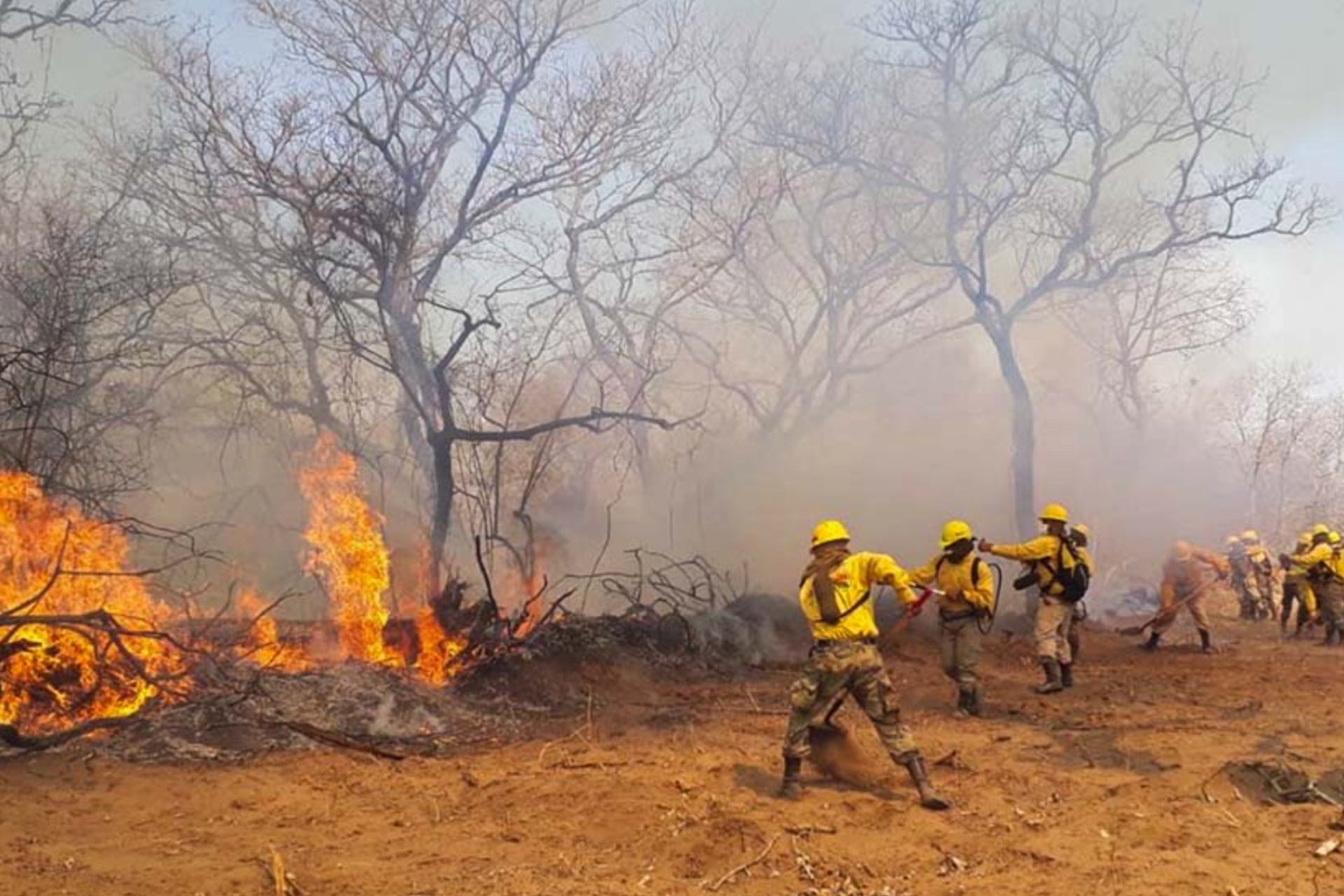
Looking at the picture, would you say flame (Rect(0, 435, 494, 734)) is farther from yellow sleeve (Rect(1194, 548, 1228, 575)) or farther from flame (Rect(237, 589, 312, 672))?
yellow sleeve (Rect(1194, 548, 1228, 575))

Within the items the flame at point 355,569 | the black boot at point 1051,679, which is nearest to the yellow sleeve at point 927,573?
the black boot at point 1051,679

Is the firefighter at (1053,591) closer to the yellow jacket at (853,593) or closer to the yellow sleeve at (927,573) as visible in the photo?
the yellow sleeve at (927,573)

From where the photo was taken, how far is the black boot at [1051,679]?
411 inches

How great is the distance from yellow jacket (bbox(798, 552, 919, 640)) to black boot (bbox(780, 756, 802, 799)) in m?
0.79

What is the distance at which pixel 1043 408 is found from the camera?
30.2 metres

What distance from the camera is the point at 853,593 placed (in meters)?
6.77

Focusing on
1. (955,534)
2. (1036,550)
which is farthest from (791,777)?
(1036,550)

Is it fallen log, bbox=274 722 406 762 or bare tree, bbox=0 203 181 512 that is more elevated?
bare tree, bbox=0 203 181 512

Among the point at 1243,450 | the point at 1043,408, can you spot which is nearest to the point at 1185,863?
the point at 1043,408

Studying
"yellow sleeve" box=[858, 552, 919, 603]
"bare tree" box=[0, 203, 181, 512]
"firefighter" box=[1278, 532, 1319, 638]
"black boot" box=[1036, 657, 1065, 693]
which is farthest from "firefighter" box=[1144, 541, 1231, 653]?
"bare tree" box=[0, 203, 181, 512]

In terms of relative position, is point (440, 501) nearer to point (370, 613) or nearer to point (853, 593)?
point (370, 613)

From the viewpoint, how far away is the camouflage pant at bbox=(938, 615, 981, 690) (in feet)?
30.7

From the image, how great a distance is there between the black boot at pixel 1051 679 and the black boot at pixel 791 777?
4.68 metres

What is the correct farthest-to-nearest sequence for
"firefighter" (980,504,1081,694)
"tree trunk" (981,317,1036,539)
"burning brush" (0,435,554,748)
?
1. "tree trunk" (981,317,1036,539)
2. "firefighter" (980,504,1081,694)
3. "burning brush" (0,435,554,748)
